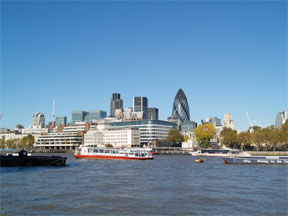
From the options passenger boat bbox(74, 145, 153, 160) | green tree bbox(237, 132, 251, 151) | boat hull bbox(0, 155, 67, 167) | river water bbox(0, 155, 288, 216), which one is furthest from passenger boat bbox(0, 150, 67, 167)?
green tree bbox(237, 132, 251, 151)

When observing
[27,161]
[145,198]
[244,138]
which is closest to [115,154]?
[27,161]

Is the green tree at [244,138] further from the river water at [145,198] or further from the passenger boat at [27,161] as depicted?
the river water at [145,198]

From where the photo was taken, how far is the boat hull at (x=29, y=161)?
7775cm

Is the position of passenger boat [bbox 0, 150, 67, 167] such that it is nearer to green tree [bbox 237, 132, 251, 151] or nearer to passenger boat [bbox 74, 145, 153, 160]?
passenger boat [bbox 74, 145, 153, 160]

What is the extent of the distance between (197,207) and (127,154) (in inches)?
3413

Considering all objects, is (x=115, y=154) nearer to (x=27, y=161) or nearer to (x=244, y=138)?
(x=27, y=161)

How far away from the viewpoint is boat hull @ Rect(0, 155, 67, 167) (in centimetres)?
7775

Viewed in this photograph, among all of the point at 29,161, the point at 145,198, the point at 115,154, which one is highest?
the point at 115,154

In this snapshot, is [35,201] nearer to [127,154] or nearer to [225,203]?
[225,203]

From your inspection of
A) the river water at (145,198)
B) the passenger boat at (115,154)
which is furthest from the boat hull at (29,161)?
the river water at (145,198)

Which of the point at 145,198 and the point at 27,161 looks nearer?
the point at 145,198

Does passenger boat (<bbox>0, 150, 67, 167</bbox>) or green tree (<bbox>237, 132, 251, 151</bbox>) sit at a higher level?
green tree (<bbox>237, 132, 251, 151</bbox>)

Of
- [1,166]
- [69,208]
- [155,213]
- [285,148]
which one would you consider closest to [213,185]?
[155,213]

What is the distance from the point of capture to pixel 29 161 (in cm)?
Answer: 7975
